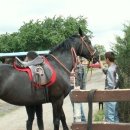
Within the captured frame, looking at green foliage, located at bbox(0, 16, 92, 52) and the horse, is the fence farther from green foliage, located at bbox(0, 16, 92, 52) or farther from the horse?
green foliage, located at bbox(0, 16, 92, 52)

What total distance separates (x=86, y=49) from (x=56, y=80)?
125cm

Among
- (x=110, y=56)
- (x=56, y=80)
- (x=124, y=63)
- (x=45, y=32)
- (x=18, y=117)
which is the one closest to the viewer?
(x=110, y=56)

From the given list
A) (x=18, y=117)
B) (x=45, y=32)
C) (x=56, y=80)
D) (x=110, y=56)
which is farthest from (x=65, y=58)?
(x=45, y=32)

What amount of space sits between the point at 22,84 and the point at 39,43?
44369mm

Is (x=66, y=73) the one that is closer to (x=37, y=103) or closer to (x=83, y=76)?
(x=37, y=103)

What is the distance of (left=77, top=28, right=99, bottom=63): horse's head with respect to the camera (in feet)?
29.6

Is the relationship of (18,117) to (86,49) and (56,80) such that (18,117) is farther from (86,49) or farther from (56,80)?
(56,80)

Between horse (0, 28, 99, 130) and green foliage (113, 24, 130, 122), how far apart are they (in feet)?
1.96

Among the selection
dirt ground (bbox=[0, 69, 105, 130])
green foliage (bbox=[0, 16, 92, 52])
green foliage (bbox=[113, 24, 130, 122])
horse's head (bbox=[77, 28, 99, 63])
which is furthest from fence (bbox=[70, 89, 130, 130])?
green foliage (bbox=[0, 16, 92, 52])

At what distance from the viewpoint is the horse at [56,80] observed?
787cm

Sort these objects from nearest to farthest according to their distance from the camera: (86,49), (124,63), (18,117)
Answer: (124,63)
(86,49)
(18,117)

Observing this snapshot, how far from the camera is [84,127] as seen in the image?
14.6 feet

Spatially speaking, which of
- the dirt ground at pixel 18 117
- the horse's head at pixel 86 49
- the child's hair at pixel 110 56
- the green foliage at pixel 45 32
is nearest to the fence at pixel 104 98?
the child's hair at pixel 110 56

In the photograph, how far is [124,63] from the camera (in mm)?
8734
